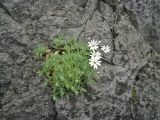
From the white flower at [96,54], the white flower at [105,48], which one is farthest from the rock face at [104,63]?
the white flower at [96,54]

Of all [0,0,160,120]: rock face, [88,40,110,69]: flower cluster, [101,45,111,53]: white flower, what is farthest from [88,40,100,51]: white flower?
[0,0,160,120]: rock face

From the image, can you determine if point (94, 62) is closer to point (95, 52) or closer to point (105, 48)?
point (95, 52)

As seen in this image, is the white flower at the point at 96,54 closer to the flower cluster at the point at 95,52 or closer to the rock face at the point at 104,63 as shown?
the flower cluster at the point at 95,52

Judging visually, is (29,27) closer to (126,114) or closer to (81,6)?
(81,6)

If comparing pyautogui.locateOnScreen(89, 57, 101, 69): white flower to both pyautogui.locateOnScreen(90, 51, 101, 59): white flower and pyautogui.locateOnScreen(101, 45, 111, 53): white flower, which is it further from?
pyautogui.locateOnScreen(101, 45, 111, 53): white flower

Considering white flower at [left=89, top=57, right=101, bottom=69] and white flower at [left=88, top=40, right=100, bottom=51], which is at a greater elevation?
white flower at [left=88, top=40, right=100, bottom=51]

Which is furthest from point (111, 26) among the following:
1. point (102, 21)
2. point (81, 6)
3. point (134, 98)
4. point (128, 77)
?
point (134, 98)

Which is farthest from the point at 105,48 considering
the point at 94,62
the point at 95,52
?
the point at 94,62
